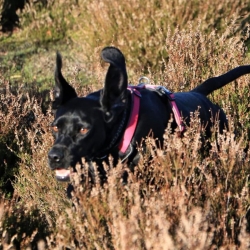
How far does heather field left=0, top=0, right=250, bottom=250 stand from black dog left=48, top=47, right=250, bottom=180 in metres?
0.16

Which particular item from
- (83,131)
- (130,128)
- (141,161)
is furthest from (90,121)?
(141,161)

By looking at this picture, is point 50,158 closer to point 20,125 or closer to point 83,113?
point 83,113

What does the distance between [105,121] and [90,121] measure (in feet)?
0.32

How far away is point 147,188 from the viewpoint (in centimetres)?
312

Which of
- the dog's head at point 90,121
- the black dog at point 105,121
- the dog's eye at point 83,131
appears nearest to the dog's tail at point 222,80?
the black dog at point 105,121

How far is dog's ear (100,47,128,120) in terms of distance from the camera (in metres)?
3.26

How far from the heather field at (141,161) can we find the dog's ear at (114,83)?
1.07ft

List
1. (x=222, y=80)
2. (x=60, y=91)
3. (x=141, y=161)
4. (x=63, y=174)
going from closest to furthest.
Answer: (x=141, y=161), (x=63, y=174), (x=60, y=91), (x=222, y=80)

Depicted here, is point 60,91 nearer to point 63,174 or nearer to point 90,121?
point 90,121

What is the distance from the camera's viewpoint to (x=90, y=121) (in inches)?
130

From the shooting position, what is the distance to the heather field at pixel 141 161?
266cm

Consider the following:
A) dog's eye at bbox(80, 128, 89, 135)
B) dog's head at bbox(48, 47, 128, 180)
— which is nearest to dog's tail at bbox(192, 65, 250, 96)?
dog's head at bbox(48, 47, 128, 180)

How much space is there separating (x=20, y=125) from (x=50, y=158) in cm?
186

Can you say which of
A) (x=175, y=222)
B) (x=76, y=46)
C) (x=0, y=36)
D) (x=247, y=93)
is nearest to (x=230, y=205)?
(x=175, y=222)
